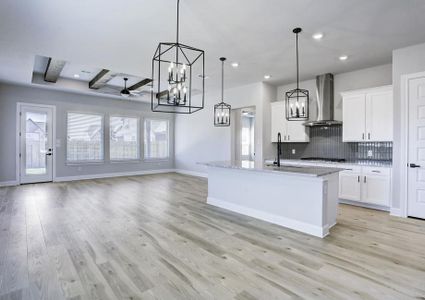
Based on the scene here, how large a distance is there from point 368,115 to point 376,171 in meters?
1.19

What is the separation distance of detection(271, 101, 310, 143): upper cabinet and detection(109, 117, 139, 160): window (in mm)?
5595

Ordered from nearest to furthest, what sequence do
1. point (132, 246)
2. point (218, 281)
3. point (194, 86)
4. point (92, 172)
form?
point (218, 281) → point (132, 246) → point (194, 86) → point (92, 172)

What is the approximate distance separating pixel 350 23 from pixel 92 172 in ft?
28.0

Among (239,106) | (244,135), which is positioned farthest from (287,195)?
(244,135)

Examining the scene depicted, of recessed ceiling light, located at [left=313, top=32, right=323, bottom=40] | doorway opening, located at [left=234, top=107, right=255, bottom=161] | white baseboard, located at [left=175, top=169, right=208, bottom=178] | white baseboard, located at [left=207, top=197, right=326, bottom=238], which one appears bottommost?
white baseboard, located at [left=207, top=197, right=326, bottom=238]

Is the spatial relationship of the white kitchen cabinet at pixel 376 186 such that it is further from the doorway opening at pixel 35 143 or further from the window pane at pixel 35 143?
the window pane at pixel 35 143

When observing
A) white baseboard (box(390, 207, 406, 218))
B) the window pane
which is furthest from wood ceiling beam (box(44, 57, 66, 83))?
white baseboard (box(390, 207, 406, 218))

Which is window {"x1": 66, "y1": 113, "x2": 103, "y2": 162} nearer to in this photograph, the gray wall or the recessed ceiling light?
the gray wall

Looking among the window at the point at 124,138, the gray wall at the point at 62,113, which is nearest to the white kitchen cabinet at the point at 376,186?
the gray wall at the point at 62,113

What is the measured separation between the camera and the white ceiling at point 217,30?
3.00 m

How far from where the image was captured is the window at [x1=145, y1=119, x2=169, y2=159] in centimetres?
974

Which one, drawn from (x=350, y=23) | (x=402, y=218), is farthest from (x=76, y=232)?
(x=402, y=218)

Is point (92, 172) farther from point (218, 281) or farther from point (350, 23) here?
point (350, 23)

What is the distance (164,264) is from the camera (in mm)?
2541
